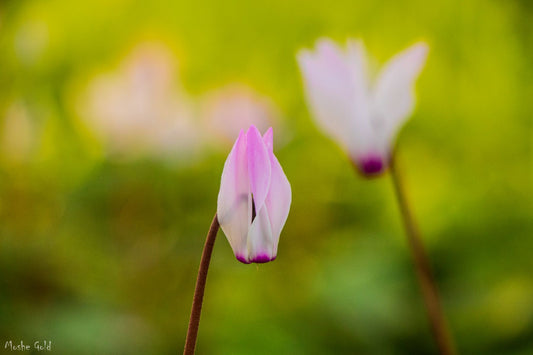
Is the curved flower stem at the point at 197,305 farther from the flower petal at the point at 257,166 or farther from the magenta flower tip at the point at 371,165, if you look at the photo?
the magenta flower tip at the point at 371,165

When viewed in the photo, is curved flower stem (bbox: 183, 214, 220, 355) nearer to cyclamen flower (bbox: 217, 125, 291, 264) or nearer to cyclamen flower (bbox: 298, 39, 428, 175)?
cyclamen flower (bbox: 217, 125, 291, 264)

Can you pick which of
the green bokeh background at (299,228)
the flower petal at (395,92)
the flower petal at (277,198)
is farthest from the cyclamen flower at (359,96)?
the flower petal at (277,198)

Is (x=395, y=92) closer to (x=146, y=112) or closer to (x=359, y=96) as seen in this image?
(x=359, y=96)

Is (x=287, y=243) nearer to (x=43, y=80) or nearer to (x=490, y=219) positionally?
(x=490, y=219)

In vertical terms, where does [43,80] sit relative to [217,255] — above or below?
above

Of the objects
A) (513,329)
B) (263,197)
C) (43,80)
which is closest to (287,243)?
(513,329)

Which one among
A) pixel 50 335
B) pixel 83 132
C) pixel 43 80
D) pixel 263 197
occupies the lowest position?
pixel 263 197
